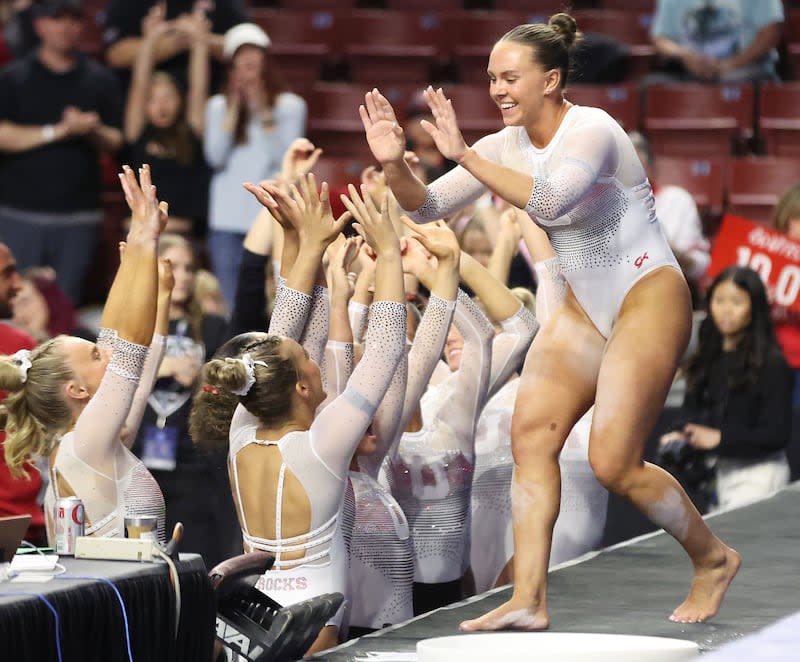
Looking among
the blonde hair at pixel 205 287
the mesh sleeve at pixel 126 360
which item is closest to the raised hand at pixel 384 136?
the mesh sleeve at pixel 126 360

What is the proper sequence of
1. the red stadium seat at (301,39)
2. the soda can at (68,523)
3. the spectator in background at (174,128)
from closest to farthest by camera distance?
1. the soda can at (68,523)
2. the spectator in background at (174,128)
3. the red stadium seat at (301,39)

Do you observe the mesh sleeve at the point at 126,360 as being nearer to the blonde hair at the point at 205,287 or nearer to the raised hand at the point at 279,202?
the raised hand at the point at 279,202

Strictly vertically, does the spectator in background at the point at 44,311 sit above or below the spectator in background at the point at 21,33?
below

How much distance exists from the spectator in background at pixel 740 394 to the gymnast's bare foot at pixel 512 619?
2.26 m

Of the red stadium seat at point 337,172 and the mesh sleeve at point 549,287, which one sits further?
the red stadium seat at point 337,172

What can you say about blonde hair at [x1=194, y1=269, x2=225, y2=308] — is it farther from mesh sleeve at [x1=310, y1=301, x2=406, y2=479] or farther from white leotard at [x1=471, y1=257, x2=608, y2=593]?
mesh sleeve at [x1=310, y1=301, x2=406, y2=479]

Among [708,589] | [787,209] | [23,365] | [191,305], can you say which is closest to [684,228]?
[787,209]

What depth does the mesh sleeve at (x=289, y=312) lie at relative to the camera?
3857mm

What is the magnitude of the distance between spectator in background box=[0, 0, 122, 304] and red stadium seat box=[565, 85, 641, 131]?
7.85ft

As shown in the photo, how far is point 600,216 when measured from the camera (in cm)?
354

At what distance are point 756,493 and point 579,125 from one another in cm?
264

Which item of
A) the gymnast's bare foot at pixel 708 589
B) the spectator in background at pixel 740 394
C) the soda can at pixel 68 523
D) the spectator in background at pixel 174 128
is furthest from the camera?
the spectator in background at pixel 174 128

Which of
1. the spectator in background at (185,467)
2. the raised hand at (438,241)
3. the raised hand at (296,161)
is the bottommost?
the spectator in background at (185,467)

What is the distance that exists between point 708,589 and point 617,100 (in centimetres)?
465
